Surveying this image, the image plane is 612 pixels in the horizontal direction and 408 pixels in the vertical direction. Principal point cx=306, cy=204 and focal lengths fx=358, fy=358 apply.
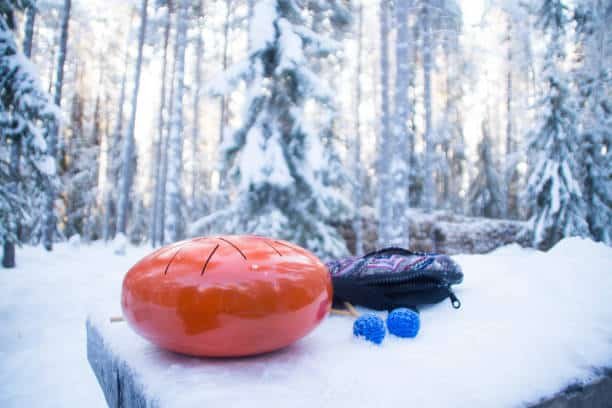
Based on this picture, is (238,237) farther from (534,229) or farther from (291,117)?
(534,229)

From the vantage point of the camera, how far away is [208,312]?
1.25 m

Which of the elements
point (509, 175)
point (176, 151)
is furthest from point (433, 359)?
point (509, 175)

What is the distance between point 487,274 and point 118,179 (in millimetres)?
16047

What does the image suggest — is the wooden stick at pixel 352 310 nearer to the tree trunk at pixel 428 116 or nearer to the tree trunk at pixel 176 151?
the tree trunk at pixel 176 151

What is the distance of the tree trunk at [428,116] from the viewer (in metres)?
10.5

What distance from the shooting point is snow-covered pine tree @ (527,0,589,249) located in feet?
23.7

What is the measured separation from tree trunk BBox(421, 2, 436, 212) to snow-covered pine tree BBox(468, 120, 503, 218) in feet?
13.4

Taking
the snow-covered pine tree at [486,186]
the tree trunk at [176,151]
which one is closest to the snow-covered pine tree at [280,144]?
the tree trunk at [176,151]

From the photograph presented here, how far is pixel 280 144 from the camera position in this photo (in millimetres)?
5844

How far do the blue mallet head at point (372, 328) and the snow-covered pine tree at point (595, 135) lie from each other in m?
8.17

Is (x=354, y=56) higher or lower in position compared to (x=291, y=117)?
higher

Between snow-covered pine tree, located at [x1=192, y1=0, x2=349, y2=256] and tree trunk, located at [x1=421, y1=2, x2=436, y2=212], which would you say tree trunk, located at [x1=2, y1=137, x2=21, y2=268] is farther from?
tree trunk, located at [x1=421, y1=2, x2=436, y2=212]

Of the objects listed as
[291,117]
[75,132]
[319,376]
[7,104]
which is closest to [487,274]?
[319,376]

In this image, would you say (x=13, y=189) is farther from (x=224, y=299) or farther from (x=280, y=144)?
(x=224, y=299)
